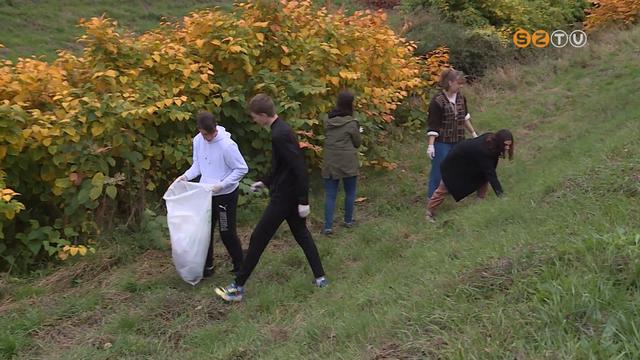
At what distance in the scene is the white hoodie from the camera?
16.7 feet

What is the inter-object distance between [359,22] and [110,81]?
11.6 feet

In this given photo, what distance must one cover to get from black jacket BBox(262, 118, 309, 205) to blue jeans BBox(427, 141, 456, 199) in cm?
243

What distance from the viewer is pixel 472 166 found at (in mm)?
6121

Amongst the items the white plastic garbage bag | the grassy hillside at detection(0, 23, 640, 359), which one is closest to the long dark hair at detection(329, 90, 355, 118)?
the grassy hillside at detection(0, 23, 640, 359)

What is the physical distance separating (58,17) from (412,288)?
78.3 ft

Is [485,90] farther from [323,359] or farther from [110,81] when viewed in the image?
[323,359]

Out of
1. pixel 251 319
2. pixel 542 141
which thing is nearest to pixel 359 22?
pixel 542 141

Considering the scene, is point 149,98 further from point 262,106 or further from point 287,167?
point 287,167

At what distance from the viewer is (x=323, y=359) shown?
3430 mm

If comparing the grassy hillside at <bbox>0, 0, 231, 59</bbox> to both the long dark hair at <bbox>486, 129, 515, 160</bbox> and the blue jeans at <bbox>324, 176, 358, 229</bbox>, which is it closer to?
the blue jeans at <bbox>324, 176, 358, 229</bbox>

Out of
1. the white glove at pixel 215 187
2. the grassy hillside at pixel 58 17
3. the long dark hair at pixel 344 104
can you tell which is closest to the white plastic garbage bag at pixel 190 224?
the white glove at pixel 215 187

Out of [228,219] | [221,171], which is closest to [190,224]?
[228,219]

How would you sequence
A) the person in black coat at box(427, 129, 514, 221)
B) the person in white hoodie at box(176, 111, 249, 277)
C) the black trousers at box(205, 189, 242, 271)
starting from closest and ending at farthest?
1. the person in white hoodie at box(176, 111, 249, 277)
2. the black trousers at box(205, 189, 242, 271)
3. the person in black coat at box(427, 129, 514, 221)

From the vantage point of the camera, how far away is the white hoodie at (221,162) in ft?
16.7
